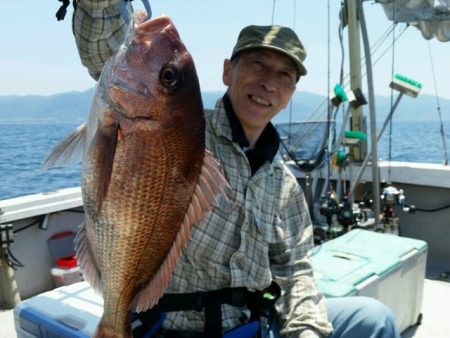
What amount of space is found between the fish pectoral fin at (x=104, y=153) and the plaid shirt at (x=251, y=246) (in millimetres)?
603

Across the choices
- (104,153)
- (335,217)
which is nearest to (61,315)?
(104,153)

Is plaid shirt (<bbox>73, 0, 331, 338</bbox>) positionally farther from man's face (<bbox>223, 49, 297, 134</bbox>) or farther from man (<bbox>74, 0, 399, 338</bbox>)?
man's face (<bbox>223, 49, 297, 134</bbox>)

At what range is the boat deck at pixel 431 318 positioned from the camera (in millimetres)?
3967

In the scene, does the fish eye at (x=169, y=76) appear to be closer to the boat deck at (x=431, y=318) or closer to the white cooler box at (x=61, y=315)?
the white cooler box at (x=61, y=315)

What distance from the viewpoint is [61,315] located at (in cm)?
258

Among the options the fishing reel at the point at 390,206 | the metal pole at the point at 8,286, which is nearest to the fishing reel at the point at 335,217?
the fishing reel at the point at 390,206

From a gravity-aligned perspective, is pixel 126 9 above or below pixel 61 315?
above

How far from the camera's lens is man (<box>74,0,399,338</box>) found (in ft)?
7.23

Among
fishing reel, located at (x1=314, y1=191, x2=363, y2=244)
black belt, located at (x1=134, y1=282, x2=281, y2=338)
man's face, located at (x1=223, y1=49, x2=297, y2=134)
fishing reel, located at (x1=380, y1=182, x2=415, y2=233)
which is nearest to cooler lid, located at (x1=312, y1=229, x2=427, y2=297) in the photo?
black belt, located at (x1=134, y1=282, x2=281, y2=338)

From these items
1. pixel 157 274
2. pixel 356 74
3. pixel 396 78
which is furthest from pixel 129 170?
pixel 356 74

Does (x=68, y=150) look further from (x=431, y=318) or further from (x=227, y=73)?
(x=431, y=318)

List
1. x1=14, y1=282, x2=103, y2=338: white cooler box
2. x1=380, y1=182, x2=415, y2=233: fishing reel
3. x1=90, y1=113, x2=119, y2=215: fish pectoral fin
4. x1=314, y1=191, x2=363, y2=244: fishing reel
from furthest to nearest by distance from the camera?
x1=380, y1=182, x2=415, y2=233: fishing reel
x1=314, y1=191, x2=363, y2=244: fishing reel
x1=14, y1=282, x2=103, y2=338: white cooler box
x1=90, y1=113, x2=119, y2=215: fish pectoral fin

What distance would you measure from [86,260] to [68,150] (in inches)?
14.3

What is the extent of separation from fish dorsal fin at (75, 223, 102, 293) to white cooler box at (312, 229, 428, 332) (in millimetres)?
1675
